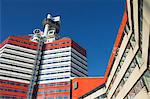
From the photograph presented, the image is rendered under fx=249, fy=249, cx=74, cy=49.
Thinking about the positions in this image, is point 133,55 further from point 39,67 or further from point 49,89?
point 39,67

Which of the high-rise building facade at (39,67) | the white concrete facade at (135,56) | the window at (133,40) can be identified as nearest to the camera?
the white concrete facade at (135,56)

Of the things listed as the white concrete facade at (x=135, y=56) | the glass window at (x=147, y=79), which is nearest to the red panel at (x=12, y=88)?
the white concrete facade at (x=135, y=56)

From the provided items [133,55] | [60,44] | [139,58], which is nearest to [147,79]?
[139,58]

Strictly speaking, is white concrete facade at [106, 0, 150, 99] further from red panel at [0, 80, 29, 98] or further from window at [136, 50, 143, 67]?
red panel at [0, 80, 29, 98]

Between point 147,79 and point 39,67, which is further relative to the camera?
point 39,67

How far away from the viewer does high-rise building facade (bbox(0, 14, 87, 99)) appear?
127500 mm

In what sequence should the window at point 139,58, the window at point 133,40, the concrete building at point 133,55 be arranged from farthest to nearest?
the window at point 133,40, the window at point 139,58, the concrete building at point 133,55

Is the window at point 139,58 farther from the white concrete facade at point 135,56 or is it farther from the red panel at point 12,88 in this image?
the red panel at point 12,88

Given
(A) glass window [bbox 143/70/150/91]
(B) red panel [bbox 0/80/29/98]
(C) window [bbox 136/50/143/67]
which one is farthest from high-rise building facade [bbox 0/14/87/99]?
(A) glass window [bbox 143/70/150/91]

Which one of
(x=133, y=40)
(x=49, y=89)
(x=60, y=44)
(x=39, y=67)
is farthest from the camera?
(x=60, y=44)

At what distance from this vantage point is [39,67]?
14512cm

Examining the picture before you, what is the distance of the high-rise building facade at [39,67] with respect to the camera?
127500 mm

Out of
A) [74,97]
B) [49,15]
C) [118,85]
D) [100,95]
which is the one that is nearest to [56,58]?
[49,15]

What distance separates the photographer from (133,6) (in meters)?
26.3
